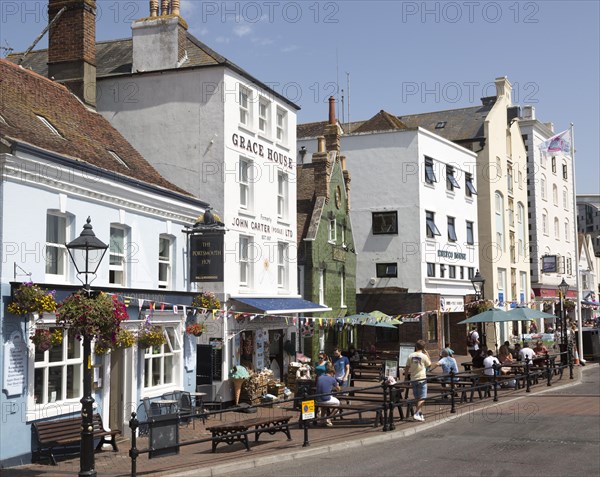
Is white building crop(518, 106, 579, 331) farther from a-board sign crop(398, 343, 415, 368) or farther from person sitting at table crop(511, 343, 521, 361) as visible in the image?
a-board sign crop(398, 343, 415, 368)

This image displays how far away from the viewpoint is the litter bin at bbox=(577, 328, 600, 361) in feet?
120

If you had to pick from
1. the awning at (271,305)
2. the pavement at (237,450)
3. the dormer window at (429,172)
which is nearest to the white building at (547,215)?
the dormer window at (429,172)

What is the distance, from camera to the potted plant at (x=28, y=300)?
46.8 ft

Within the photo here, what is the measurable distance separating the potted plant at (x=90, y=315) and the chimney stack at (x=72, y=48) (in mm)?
11434

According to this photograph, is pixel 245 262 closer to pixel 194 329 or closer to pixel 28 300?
pixel 194 329

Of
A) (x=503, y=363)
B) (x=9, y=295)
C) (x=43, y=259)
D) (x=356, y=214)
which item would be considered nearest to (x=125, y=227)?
(x=43, y=259)

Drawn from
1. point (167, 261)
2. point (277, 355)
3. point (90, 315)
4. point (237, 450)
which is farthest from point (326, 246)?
→ point (90, 315)

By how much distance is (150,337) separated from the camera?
18.1 metres

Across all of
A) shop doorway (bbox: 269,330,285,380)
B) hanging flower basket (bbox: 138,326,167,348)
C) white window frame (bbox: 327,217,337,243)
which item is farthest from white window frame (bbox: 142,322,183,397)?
white window frame (bbox: 327,217,337,243)

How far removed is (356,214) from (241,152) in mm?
16986

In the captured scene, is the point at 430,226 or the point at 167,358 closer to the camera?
the point at 167,358

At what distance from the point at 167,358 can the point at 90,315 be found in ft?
23.6

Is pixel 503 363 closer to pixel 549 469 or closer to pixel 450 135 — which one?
pixel 549 469

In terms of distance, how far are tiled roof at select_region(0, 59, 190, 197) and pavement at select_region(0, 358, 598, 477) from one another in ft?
20.7
